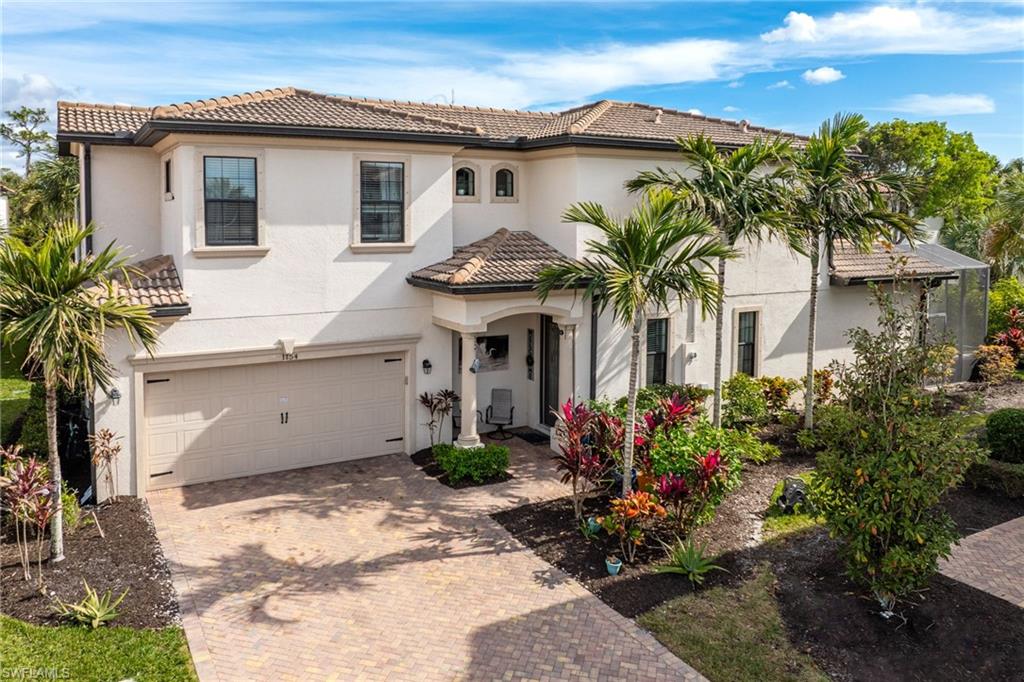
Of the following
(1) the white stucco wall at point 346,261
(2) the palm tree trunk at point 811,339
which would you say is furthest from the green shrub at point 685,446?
(2) the palm tree trunk at point 811,339

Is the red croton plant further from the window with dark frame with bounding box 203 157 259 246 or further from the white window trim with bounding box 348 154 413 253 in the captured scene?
the window with dark frame with bounding box 203 157 259 246

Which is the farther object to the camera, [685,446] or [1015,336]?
[1015,336]

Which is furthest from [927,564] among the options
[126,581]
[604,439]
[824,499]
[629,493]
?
[126,581]

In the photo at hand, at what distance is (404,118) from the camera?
52.3 ft

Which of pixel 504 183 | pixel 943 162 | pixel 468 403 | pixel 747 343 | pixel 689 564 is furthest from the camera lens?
pixel 943 162

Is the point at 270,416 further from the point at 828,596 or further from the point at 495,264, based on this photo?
the point at 828,596

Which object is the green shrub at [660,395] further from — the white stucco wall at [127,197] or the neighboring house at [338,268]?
the white stucco wall at [127,197]

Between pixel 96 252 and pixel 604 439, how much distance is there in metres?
11.2

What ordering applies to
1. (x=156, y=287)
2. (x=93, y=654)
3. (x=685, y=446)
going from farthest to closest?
(x=156, y=287), (x=685, y=446), (x=93, y=654)

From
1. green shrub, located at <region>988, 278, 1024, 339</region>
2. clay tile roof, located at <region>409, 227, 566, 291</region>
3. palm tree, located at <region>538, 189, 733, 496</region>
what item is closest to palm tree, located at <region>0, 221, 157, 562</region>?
clay tile roof, located at <region>409, 227, 566, 291</region>

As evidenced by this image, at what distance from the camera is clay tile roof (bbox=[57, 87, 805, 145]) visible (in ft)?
46.6

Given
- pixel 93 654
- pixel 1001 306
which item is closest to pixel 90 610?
pixel 93 654

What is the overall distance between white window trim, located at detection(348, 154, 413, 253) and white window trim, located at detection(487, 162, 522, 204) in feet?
8.21

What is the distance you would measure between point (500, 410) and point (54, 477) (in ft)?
31.3
